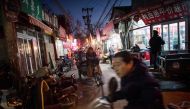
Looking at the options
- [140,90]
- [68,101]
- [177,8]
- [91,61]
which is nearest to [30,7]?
[91,61]

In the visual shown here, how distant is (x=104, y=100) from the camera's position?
11.3ft

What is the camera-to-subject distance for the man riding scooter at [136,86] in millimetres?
2578

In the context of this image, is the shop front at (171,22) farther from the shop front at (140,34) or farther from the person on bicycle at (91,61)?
the person on bicycle at (91,61)

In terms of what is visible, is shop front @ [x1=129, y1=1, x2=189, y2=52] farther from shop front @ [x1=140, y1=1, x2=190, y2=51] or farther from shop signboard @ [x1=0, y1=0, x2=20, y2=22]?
shop signboard @ [x1=0, y1=0, x2=20, y2=22]

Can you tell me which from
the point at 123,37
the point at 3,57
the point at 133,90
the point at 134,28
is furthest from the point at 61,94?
the point at 123,37

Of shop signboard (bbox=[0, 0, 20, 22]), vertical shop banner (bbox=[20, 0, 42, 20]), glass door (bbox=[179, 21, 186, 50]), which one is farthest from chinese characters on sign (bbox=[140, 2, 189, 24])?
shop signboard (bbox=[0, 0, 20, 22])

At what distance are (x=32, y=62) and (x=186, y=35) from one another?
31.0ft

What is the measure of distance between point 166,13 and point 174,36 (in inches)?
74.4

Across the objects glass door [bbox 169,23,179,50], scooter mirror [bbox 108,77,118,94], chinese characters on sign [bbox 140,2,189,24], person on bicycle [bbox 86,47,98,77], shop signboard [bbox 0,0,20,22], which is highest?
chinese characters on sign [bbox 140,2,189,24]

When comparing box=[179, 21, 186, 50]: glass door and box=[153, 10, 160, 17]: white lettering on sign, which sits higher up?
box=[153, 10, 160, 17]: white lettering on sign

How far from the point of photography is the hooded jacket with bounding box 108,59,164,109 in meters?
2.57

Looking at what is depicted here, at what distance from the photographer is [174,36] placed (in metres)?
16.0

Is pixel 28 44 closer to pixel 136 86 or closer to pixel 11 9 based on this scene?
pixel 11 9

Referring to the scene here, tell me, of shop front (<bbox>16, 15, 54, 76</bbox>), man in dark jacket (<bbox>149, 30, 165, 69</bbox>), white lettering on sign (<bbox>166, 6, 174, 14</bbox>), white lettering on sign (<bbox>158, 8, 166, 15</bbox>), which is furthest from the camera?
white lettering on sign (<bbox>158, 8, 166, 15</bbox>)
